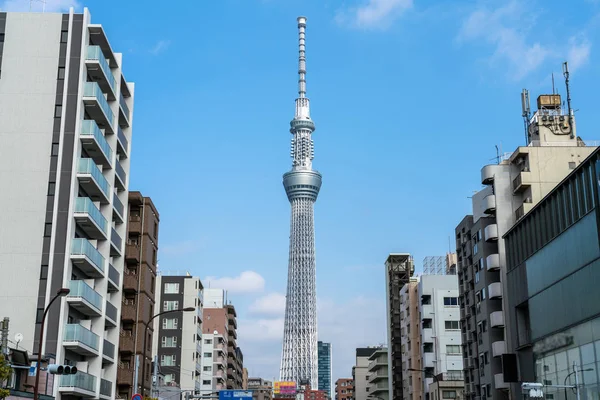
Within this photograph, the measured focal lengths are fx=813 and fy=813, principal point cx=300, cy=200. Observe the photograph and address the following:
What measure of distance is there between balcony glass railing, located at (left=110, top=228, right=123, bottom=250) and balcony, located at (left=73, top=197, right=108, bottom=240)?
9.75 ft

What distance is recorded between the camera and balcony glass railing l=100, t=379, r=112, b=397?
62103 millimetres

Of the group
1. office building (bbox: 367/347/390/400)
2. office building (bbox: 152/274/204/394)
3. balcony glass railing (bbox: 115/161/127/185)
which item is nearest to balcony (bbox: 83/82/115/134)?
balcony glass railing (bbox: 115/161/127/185)

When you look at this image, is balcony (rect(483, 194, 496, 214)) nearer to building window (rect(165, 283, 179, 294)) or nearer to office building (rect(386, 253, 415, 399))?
building window (rect(165, 283, 179, 294))

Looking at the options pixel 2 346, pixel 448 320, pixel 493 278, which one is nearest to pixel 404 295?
pixel 448 320

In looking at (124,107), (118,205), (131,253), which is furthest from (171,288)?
(118,205)

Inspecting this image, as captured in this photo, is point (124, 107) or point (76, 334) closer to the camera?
point (76, 334)

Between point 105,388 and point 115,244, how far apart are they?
11.4 metres

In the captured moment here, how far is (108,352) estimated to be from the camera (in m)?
64.2

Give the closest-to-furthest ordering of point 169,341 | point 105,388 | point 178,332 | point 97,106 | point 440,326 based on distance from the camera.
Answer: point 97,106 < point 105,388 < point 440,326 < point 169,341 < point 178,332

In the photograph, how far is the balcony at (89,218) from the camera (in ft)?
188

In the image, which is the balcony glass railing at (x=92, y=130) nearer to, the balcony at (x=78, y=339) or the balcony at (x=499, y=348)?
the balcony at (x=78, y=339)

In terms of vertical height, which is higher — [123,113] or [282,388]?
[123,113]

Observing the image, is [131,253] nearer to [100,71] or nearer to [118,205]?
[118,205]

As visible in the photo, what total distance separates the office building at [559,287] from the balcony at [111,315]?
106 ft
